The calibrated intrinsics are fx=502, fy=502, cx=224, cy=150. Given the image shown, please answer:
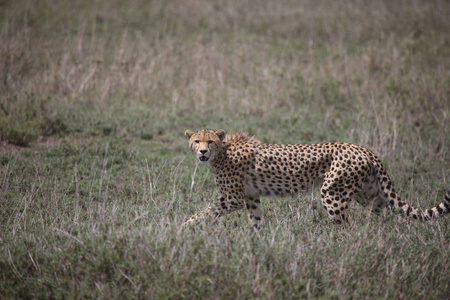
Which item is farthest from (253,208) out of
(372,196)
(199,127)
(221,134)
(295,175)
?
(199,127)

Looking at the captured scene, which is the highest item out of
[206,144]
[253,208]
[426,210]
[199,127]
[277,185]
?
[206,144]

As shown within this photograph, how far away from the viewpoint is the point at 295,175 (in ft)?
16.5

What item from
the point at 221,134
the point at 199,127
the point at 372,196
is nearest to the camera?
the point at 372,196

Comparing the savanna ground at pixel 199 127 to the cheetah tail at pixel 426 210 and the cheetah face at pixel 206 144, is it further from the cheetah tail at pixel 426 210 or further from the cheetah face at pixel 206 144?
the cheetah face at pixel 206 144

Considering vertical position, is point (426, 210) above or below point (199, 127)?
above

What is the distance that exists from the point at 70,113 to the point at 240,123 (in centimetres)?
293

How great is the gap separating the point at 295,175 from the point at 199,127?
12.4 feet

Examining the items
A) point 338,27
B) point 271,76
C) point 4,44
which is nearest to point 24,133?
point 4,44

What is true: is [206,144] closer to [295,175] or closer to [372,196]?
[295,175]

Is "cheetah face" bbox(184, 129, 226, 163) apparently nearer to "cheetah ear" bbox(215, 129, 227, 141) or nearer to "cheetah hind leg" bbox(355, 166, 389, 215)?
"cheetah ear" bbox(215, 129, 227, 141)

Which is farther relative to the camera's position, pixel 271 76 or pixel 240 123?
pixel 271 76

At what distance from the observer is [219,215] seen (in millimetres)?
5090

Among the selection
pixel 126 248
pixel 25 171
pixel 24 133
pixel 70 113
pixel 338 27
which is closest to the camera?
pixel 126 248

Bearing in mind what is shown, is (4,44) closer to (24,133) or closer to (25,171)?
(24,133)
